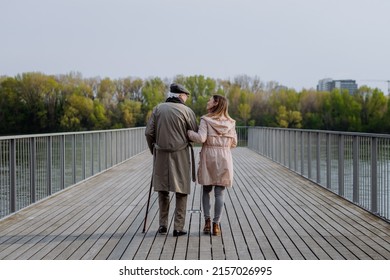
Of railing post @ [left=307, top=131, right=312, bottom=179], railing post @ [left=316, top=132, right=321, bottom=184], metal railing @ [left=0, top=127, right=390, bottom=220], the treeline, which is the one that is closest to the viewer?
metal railing @ [left=0, top=127, right=390, bottom=220]

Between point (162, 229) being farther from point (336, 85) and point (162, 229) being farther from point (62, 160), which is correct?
point (336, 85)

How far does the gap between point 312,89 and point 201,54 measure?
50.4 ft

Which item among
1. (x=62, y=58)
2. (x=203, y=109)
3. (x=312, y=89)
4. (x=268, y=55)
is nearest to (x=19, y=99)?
(x=203, y=109)

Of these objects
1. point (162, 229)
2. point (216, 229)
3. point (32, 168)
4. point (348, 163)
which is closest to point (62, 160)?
point (32, 168)

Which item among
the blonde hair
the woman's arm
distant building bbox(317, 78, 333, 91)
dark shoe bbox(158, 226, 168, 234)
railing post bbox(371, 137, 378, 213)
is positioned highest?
distant building bbox(317, 78, 333, 91)

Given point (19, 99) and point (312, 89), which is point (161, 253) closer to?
point (19, 99)

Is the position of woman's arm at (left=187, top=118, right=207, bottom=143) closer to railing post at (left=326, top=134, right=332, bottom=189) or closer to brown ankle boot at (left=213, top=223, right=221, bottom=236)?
brown ankle boot at (left=213, top=223, right=221, bottom=236)

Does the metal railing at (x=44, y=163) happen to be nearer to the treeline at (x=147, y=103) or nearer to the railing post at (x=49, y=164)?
the railing post at (x=49, y=164)

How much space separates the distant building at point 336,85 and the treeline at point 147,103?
314 centimetres

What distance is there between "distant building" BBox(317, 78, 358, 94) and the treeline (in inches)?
124

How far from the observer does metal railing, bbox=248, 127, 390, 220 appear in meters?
6.05

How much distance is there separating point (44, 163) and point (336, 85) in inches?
2668

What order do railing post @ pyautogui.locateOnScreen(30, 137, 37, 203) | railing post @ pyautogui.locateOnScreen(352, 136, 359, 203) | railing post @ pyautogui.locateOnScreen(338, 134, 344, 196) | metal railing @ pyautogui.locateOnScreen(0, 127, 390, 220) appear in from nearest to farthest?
metal railing @ pyautogui.locateOnScreen(0, 127, 390, 220) → railing post @ pyautogui.locateOnScreen(352, 136, 359, 203) → railing post @ pyautogui.locateOnScreen(30, 137, 37, 203) → railing post @ pyautogui.locateOnScreen(338, 134, 344, 196)

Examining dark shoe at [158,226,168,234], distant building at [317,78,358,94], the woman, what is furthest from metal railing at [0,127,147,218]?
distant building at [317,78,358,94]
